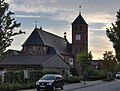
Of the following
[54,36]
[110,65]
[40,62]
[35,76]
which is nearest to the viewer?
[35,76]

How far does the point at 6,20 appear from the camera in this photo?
29406 millimetres

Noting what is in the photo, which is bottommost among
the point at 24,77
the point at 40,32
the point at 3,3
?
the point at 24,77

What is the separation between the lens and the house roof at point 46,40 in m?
115

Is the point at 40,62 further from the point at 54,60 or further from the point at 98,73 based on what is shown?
the point at 98,73

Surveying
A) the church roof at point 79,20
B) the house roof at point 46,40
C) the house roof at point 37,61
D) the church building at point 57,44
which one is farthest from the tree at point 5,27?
the church roof at point 79,20

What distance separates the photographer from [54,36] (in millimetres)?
129000

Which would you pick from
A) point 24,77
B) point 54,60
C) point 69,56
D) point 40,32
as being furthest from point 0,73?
point 69,56

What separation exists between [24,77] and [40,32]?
7864 cm

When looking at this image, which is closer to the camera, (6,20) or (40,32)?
(6,20)

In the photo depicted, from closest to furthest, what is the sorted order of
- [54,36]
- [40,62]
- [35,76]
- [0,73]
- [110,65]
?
[0,73], [35,76], [40,62], [110,65], [54,36]

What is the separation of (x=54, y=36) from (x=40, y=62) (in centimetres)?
6327

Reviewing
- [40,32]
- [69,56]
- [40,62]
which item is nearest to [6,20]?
[40,62]

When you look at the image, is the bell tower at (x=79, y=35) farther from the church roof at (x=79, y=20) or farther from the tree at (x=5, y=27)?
the tree at (x=5, y=27)

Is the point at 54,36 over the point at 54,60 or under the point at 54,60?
over
